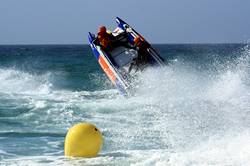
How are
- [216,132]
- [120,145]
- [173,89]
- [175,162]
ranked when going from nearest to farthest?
[175,162] → [120,145] → [216,132] → [173,89]

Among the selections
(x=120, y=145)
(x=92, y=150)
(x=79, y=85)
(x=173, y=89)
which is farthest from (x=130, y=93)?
(x=79, y=85)

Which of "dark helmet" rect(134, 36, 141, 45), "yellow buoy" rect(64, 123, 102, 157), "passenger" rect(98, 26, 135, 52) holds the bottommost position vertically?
"passenger" rect(98, 26, 135, 52)

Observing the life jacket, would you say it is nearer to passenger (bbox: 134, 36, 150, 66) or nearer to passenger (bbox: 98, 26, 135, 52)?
passenger (bbox: 98, 26, 135, 52)

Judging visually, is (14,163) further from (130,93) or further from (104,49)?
(104,49)

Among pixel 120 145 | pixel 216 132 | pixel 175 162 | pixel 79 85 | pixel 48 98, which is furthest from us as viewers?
pixel 79 85

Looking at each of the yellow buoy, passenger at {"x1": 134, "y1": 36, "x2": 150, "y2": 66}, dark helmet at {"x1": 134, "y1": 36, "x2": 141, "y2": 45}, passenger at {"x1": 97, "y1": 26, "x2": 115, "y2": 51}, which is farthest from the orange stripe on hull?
the yellow buoy

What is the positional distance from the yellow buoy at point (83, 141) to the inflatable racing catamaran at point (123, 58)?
18.6 ft

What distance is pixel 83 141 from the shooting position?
24.3 ft

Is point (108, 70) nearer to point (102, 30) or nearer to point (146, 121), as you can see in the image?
point (102, 30)

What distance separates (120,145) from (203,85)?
27.9 ft

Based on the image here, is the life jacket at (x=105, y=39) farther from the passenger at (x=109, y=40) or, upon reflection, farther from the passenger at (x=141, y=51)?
the passenger at (x=141, y=51)

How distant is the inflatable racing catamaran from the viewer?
534 inches

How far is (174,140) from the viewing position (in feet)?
28.9

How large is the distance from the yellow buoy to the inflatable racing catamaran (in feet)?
18.6
